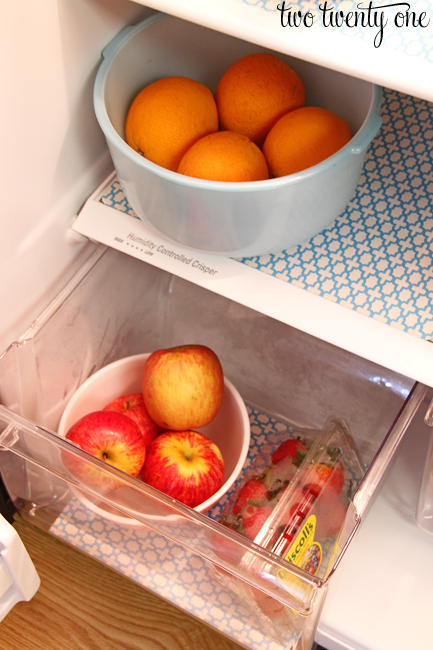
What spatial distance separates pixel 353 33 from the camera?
1.27 feet

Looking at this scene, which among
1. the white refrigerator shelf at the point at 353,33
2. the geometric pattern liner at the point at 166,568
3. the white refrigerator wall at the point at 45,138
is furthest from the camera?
the geometric pattern liner at the point at 166,568

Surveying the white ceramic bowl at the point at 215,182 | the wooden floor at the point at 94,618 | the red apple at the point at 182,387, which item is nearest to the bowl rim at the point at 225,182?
the white ceramic bowl at the point at 215,182

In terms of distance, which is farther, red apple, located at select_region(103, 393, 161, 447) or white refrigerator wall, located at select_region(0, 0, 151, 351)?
red apple, located at select_region(103, 393, 161, 447)

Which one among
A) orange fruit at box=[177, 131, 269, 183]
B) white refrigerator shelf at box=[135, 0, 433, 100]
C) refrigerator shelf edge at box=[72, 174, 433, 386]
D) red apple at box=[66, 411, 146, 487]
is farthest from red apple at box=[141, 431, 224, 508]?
white refrigerator shelf at box=[135, 0, 433, 100]

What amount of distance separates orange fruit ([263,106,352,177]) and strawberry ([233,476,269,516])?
0.35 metres

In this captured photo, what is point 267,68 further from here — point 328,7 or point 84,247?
point 84,247

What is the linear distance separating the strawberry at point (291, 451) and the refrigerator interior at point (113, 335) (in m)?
0.08

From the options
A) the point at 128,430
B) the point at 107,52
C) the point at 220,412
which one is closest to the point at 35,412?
the point at 128,430

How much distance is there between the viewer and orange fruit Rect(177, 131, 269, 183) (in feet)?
1.61

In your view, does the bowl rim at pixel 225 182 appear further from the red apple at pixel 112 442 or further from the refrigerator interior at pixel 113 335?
the red apple at pixel 112 442

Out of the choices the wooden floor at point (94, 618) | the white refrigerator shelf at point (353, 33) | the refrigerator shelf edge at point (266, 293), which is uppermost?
the white refrigerator shelf at point (353, 33)

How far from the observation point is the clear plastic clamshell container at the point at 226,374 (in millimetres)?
492

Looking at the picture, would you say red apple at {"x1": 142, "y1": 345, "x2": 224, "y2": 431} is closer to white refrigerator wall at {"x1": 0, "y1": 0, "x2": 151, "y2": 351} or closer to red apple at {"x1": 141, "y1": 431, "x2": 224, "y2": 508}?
red apple at {"x1": 141, "y1": 431, "x2": 224, "y2": 508}

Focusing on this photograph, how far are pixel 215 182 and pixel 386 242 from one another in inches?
8.3
